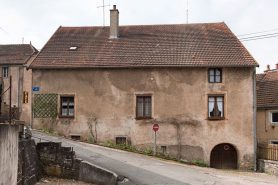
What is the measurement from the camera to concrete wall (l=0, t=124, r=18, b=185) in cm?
927

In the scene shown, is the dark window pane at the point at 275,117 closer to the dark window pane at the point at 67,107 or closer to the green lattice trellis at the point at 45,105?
the dark window pane at the point at 67,107

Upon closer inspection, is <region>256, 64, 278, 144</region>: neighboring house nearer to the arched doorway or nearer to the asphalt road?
the arched doorway

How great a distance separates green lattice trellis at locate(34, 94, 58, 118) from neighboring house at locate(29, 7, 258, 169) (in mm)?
67

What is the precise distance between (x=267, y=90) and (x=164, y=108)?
9.20 meters

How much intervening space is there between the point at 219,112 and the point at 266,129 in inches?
218

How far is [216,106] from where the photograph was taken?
2347cm

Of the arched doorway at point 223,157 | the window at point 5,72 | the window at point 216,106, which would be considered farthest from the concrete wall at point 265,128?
the window at point 5,72

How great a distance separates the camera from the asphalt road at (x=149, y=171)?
14945 millimetres

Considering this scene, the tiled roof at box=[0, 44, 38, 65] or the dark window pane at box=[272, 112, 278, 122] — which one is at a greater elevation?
the tiled roof at box=[0, 44, 38, 65]

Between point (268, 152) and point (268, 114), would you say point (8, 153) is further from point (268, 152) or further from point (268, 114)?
point (268, 114)

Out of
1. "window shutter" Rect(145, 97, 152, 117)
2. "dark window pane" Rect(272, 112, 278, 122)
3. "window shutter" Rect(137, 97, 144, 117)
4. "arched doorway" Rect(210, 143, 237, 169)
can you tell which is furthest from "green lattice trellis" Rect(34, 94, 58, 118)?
"dark window pane" Rect(272, 112, 278, 122)

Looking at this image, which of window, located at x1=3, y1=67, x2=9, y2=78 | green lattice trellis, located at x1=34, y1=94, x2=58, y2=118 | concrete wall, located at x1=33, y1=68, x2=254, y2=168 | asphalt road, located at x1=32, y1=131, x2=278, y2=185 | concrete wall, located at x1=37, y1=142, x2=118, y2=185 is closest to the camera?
asphalt road, located at x1=32, y1=131, x2=278, y2=185

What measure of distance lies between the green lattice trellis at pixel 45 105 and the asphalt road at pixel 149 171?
3947mm

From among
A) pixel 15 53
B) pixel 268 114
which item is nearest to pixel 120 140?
pixel 268 114
